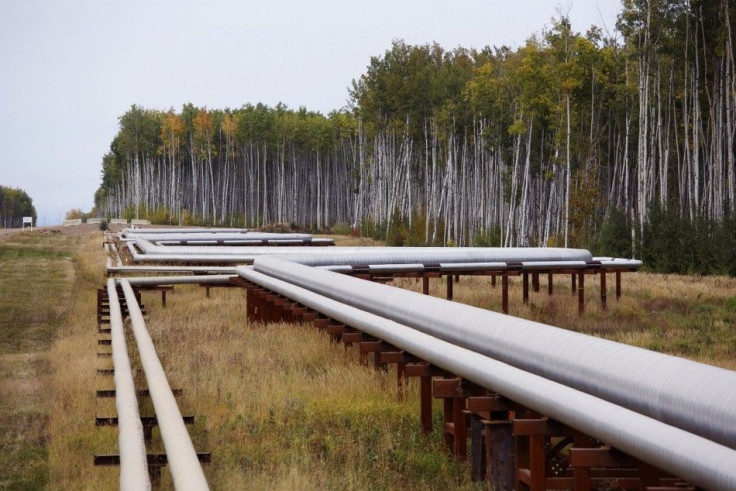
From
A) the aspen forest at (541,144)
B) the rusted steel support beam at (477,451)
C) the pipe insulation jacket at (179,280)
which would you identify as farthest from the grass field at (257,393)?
the aspen forest at (541,144)

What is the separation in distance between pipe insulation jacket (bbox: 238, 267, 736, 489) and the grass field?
2.43 feet

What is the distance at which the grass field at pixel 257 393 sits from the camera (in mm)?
7105

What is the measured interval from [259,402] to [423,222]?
56.2m

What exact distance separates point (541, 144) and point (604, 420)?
2165 inches

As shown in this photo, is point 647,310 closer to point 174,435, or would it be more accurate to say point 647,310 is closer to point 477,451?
point 477,451

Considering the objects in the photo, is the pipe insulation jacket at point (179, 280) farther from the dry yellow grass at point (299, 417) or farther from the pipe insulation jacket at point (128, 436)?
the pipe insulation jacket at point (128, 436)

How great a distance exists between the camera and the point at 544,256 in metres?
20.2

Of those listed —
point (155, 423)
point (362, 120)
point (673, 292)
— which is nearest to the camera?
point (155, 423)

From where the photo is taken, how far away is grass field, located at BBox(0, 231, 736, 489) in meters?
7.11

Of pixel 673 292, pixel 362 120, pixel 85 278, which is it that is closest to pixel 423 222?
pixel 362 120

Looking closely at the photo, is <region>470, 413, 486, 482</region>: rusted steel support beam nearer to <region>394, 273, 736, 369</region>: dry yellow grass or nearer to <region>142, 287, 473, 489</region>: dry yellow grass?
<region>142, 287, 473, 489</region>: dry yellow grass

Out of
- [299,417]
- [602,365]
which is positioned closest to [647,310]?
[299,417]

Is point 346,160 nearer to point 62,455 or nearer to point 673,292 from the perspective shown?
point 673,292

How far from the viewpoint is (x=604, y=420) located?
505 cm
